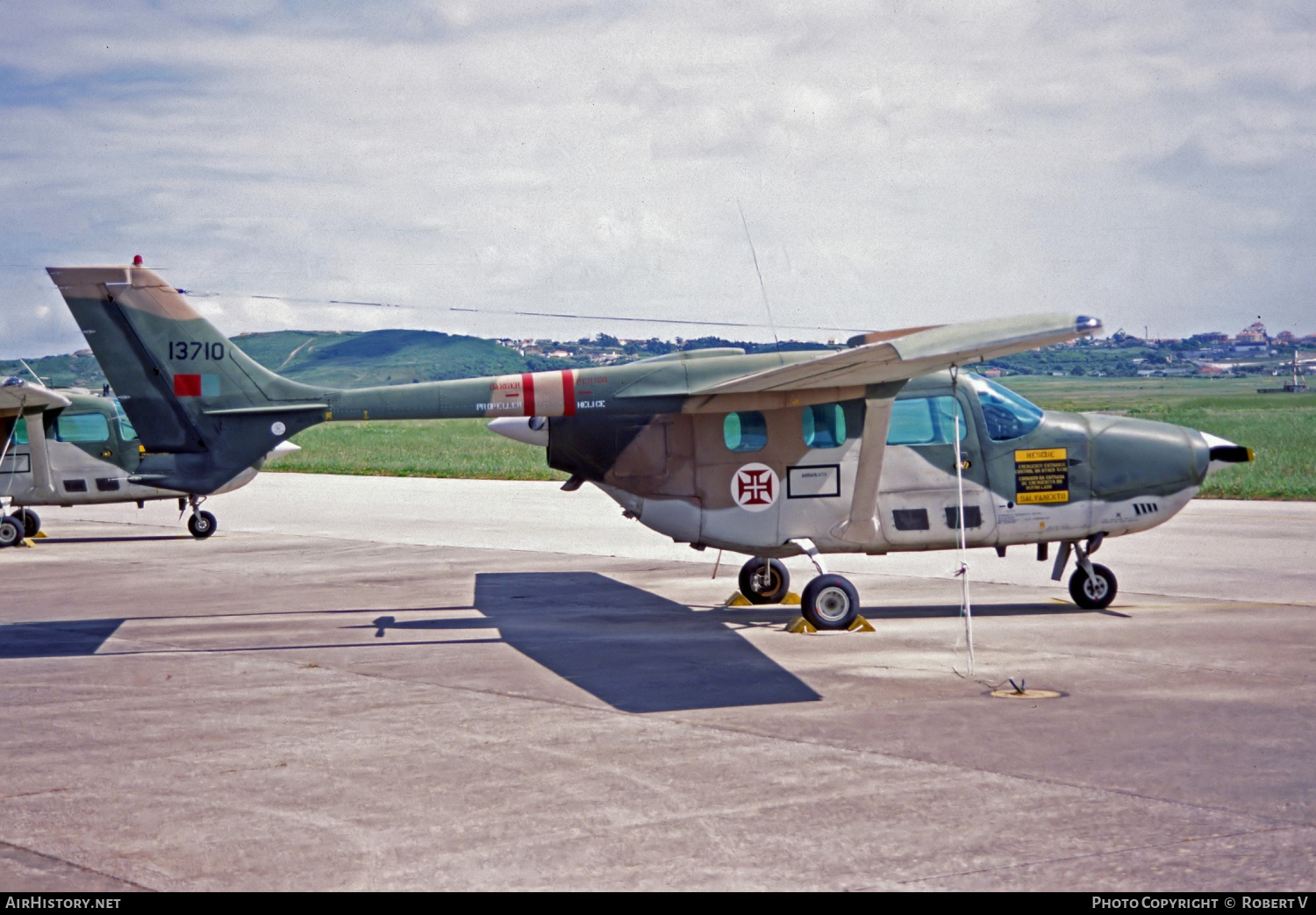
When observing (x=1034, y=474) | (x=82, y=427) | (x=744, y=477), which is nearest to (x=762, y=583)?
(x=744, y=477)

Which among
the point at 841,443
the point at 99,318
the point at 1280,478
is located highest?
the point at 99,318

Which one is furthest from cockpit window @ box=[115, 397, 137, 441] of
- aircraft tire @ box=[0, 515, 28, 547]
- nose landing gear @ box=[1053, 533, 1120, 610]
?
nose landing gear @ box=[1053, 533, 1120, 610]

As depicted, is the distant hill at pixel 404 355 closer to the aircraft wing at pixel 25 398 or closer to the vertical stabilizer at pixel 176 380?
the aircraft wing at pixel 25 398

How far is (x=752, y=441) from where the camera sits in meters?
12.5

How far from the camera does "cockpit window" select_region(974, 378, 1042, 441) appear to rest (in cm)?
1271

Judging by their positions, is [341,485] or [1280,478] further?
[341,485]

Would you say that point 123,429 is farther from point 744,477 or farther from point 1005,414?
point 1005,414

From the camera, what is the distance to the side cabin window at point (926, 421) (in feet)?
41.4

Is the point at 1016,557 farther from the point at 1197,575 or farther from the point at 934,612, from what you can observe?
the point at 934,612

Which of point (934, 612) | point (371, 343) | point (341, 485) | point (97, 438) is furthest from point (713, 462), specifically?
point (371, 343)

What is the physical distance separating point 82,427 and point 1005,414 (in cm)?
1685

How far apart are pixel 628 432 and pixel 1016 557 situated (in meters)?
7.33

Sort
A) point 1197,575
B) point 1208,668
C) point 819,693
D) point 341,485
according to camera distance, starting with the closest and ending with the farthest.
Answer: point 819,693 < point 1208,668 < point 1197,575 < point 341,485

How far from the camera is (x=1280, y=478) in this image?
3155 cm
